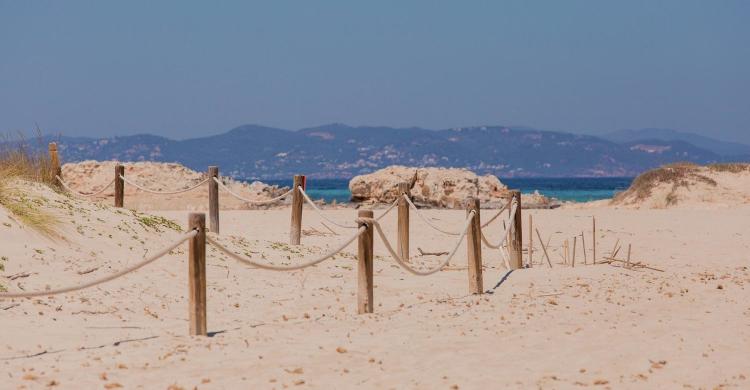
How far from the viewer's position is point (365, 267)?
338 inches

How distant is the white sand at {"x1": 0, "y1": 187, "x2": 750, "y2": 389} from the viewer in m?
6.23

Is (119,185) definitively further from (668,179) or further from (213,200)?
(668,179)

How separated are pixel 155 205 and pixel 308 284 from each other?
573 inches

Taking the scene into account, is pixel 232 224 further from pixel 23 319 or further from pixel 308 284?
pixel 23 319

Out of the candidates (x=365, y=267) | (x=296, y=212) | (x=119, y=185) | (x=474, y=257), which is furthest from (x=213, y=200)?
(x=365, y=267)

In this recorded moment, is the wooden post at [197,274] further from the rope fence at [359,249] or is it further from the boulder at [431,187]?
the boulder at [431,187]

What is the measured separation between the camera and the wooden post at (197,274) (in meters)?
7.13

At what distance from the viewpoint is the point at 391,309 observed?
9180 mm

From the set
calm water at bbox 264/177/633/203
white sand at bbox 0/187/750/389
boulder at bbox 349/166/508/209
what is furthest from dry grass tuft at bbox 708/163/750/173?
calm water at bbox 264/177/633/203

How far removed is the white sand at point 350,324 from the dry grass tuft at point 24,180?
10.5 inches

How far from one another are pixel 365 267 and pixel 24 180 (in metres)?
5.80

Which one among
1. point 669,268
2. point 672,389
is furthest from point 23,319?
point 669,268

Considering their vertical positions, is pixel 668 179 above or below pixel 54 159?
below

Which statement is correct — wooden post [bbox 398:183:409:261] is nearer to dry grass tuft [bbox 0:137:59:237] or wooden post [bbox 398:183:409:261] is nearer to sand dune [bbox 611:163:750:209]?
dry grass tuft [bbox 0:137:59:237]
